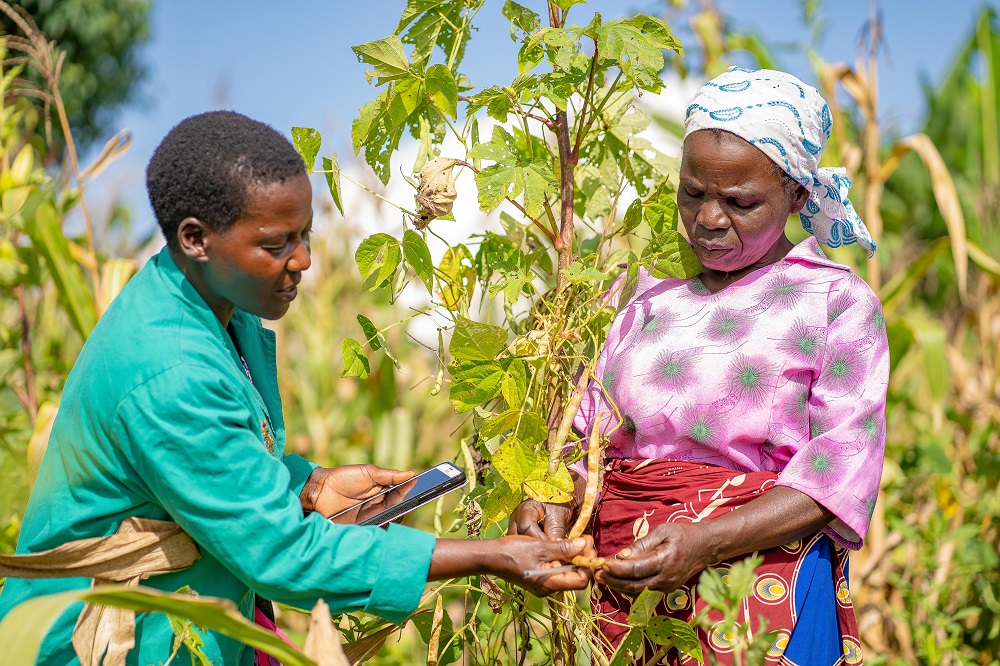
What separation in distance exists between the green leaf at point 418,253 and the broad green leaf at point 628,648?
2.39 ft

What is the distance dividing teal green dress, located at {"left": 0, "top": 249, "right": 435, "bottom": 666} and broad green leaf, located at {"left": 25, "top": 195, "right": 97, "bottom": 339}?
4.46ft

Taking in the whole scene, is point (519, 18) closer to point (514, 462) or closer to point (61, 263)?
point (514, 462)

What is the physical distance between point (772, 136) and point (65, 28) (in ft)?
22.9

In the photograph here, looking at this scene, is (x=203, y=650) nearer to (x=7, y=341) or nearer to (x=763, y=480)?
(x=763, y=480)

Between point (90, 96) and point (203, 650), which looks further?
point (90, 96)

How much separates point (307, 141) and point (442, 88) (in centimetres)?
26

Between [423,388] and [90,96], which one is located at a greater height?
[90,96]

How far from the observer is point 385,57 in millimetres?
1571

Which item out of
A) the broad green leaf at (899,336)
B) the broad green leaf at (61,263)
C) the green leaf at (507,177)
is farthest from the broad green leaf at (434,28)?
the broad green leaf at (899,336)

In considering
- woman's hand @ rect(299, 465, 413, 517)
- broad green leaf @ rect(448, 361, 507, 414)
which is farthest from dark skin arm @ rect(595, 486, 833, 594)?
woman's hand @ rect(299, 465, 413, 517)

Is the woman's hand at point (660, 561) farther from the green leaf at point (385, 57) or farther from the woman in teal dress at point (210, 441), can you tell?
the green leaf at point (385, 57)

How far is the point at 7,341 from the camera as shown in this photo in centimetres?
311

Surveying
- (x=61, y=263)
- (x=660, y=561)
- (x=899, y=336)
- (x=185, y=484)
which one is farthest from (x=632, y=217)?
(x=899, y=336)

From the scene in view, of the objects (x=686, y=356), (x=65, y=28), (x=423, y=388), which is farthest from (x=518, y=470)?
(x=65, y=28)
